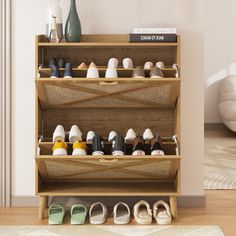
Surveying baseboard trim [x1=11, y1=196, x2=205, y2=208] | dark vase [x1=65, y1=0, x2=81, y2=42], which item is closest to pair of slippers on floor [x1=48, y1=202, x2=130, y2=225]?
baseboard trim [x1=11, y1=196, x2=205, y2=208]

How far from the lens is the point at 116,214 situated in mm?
3258

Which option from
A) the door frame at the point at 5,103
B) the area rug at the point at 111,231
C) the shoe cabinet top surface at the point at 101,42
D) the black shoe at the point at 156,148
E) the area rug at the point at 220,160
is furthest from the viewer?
the area rug at the point at 220,160

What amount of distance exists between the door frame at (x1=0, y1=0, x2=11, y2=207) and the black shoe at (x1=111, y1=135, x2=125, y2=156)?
0.76 meters

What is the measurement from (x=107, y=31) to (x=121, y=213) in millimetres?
1140

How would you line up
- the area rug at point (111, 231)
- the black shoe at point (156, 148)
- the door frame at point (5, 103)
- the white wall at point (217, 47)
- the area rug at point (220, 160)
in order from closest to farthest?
the area rug at point (111, 231), the black shoe at point (156, 148), the door frame at point (5, 103), the area rug at point (220, 160), the white wall at point (217, 47)

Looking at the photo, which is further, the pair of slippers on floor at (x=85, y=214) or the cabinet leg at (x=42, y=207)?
the cabinet leg at (x=42, y=207)

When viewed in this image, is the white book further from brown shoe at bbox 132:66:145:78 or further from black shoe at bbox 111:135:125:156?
black shoe at bbox 111:135:125:156

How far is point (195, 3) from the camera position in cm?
346

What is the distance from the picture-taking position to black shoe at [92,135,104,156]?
3102mm

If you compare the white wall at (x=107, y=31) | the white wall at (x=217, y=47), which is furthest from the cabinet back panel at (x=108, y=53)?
the white wall at (x=217, y=47)

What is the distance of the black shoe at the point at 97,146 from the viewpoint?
3.10 meters

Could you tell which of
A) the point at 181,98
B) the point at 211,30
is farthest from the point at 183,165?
the point at 211,30

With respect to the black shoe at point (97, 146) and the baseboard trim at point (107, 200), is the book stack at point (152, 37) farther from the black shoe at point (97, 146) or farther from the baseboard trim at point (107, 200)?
the baseboard trim at point (107, 200)

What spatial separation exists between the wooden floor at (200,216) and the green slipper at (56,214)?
46 millimetres
